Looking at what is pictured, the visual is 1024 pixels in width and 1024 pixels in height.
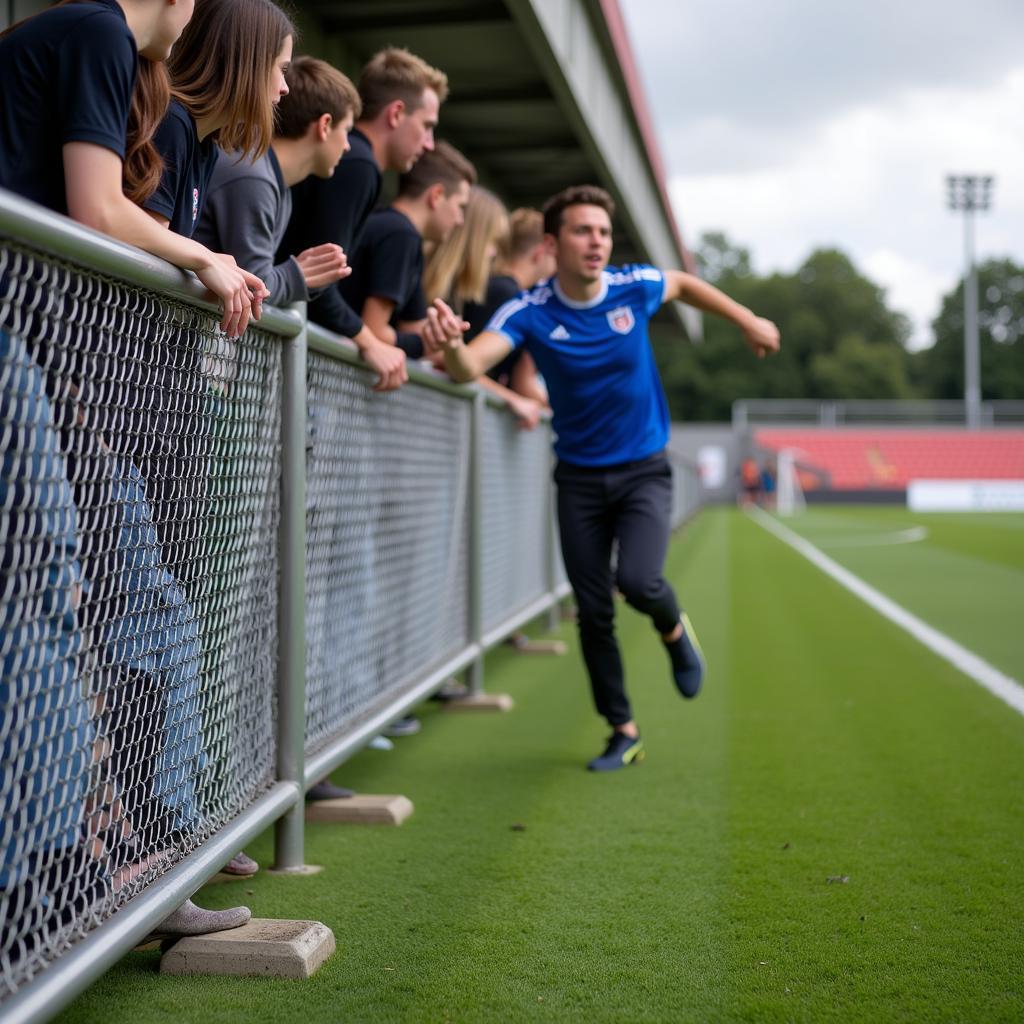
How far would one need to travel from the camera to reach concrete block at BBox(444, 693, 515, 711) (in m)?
5.63

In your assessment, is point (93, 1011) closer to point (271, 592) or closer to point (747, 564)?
point (271, 592)

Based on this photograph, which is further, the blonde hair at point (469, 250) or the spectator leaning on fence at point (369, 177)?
the blonde hair at point (469, 250)

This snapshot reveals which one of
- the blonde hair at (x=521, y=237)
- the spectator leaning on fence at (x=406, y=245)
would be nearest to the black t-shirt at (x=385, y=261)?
the spectator leaning on fence at (x=406, y=245)

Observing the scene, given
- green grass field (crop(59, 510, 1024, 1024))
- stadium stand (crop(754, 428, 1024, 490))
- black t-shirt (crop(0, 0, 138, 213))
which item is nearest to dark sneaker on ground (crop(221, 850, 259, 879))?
green grass field (crop(59, 510, 1024, 1024))

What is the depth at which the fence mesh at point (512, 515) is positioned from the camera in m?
6.20

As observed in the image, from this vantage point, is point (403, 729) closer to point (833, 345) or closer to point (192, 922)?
point (192, 922)

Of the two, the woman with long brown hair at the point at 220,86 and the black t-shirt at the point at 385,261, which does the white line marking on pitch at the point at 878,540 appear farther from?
the woman with long brown hair at the point at 220,86

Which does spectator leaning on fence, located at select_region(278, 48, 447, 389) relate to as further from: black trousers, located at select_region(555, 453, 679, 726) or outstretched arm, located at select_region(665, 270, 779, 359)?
outstretched arm, located at select_region(665, 270, 779, 359)

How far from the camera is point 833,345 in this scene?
81750mm

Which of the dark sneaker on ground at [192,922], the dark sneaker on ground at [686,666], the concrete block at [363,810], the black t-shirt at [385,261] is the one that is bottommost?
the concrete block at [363,810]

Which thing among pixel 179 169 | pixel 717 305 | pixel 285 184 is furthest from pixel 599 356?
pixel 179 169

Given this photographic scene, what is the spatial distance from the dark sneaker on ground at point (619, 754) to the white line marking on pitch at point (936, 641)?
1.79 meters

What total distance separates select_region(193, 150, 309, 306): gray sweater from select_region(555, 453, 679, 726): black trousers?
1.69 meters

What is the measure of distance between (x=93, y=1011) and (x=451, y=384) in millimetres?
3126
